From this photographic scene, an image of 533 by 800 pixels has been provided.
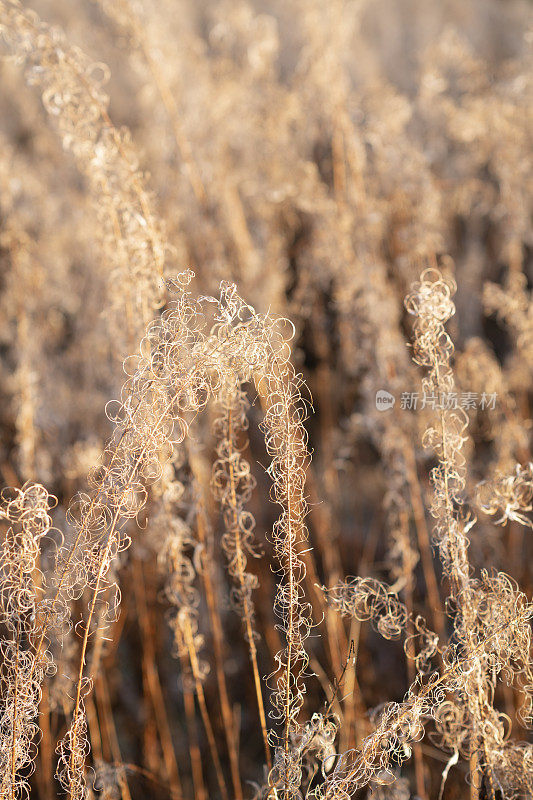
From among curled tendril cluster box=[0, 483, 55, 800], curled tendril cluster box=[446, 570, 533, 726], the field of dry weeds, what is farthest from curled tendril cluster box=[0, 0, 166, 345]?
curled tendril cluster box=[446, 570, 533, 726]


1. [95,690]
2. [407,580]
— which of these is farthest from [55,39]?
[95,690]

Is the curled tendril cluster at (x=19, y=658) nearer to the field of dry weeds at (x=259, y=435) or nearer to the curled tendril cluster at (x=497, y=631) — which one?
the field of dry weeds at (x=259, y=435)

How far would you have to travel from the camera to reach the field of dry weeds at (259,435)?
827mm

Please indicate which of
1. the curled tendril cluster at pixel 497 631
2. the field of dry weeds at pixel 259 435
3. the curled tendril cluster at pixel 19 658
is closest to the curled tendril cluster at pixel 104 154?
the field of dry weeds at pixel 259 435

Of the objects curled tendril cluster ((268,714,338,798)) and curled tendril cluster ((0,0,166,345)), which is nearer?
curled tendril cluster ((268,714,338,798))

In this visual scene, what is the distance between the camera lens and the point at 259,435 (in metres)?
2.74

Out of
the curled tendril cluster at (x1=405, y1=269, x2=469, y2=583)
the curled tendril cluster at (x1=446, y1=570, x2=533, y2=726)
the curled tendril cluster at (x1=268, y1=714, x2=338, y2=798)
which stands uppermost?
the curled tendril cluster at (x1=405, y1=269, x2=469, y2=583)

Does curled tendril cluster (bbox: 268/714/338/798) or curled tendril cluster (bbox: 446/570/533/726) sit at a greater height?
curled tendril cluster (bbox: 446/570/533/726)

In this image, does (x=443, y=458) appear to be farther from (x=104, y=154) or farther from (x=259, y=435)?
(x=259, y=435)

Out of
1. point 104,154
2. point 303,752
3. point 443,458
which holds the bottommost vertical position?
point 303,752

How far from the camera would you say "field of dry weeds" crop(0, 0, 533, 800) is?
32.5 inches

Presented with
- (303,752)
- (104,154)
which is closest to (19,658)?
(303,752)

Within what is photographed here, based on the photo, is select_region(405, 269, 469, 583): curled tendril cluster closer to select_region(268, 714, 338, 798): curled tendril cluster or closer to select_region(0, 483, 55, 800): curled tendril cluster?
select_region(268, 714, 338, 798): curled tendril cluster

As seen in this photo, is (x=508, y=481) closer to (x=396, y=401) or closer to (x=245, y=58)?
(x=396, y=401)
